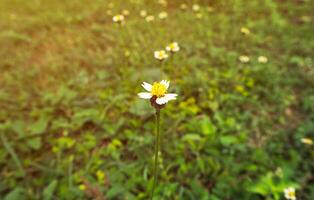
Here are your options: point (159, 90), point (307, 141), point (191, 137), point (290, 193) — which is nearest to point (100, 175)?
point (191, 137)

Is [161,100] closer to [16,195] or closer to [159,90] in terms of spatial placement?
[159,90]

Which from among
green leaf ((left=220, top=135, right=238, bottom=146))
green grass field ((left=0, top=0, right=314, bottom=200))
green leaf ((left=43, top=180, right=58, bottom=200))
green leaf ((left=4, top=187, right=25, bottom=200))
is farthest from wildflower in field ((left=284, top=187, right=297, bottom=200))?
green leaf ((left=4, top=187, right=25, bottom=200))

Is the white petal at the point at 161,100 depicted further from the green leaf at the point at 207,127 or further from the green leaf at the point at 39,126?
the green leaf at the point at 39,126

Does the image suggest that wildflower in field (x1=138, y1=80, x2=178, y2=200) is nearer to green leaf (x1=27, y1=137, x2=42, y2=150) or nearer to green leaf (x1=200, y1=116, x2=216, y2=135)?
green leaf (x1=200, y1=116, x2=216, y2=135)

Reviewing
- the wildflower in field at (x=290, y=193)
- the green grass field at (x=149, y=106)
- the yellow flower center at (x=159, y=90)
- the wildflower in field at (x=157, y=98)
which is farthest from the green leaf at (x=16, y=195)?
the wildflower in field at (x=290, y=193)

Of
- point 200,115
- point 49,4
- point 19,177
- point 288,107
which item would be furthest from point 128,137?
point 49,4

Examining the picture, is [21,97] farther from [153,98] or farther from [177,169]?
[153,98]

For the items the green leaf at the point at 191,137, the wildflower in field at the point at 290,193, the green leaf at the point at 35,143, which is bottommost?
the wildflower in field at the point at 290,193
